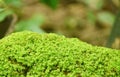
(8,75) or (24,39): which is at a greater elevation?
(24,39)

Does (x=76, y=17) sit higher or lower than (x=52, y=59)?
higher

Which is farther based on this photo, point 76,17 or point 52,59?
point 76,17

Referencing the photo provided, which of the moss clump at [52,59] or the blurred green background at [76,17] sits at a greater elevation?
the blurred green background at [76,17]

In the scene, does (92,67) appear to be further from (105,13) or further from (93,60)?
(105,13)

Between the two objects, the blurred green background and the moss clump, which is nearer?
the moss clump

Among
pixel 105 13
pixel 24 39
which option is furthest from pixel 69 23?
pixel 24 39

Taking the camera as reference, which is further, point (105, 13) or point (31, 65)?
point (105, 13)

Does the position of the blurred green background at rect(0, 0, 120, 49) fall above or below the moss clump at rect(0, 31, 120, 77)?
above

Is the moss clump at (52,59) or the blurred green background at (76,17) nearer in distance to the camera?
the moss clump at (52,59)
